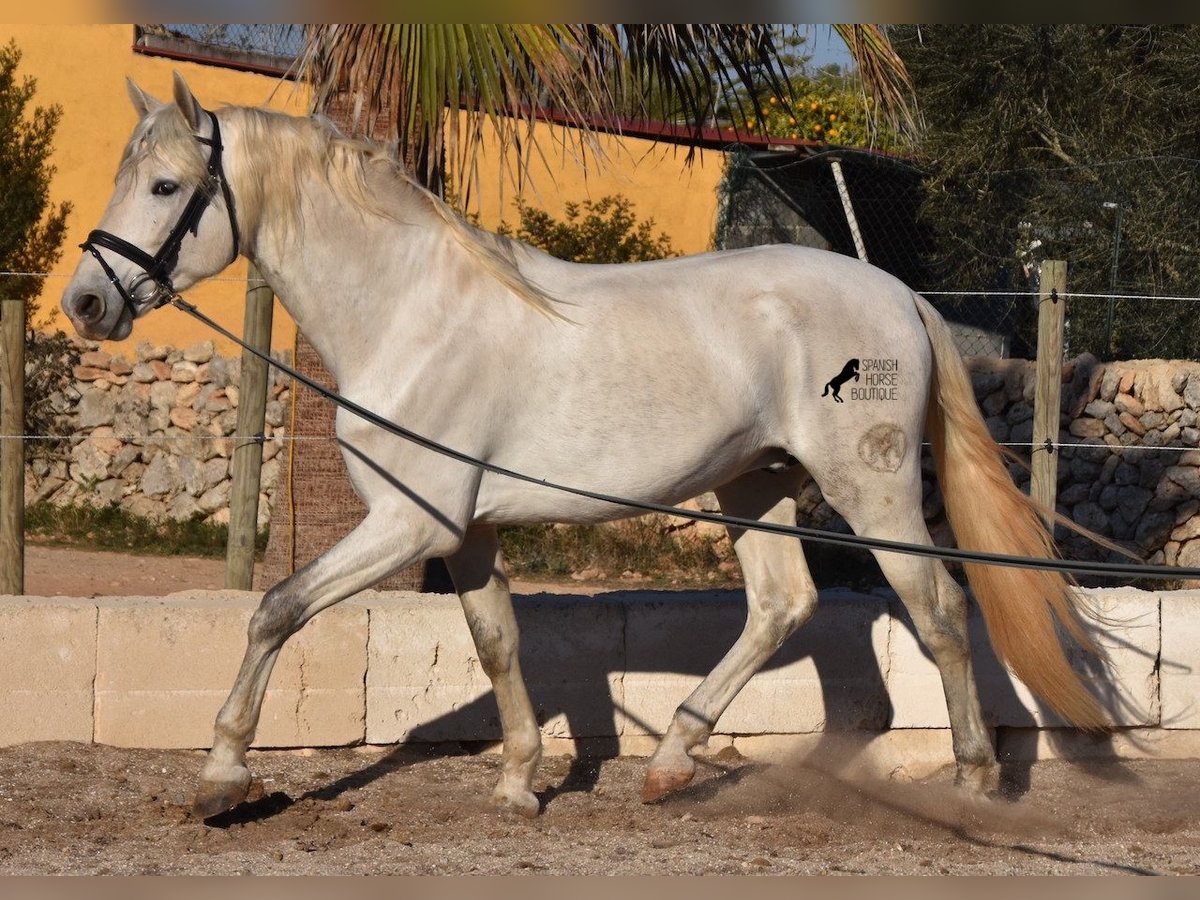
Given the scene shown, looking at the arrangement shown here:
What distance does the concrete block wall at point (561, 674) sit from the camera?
546 centimetres

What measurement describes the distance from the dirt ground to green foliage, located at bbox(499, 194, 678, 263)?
7.27 m

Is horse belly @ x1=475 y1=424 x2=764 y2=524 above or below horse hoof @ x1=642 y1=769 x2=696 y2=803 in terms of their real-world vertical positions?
above

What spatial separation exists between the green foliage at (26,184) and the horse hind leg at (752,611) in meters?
10.1

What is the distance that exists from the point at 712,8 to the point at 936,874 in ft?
10.5

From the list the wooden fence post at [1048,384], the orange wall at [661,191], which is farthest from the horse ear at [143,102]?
the orange wall at [661,191]

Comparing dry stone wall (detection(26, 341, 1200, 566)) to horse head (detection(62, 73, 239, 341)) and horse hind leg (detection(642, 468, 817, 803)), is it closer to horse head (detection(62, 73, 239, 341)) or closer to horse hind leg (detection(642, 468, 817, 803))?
horse hind leg (detection(642, 468, 817, 803))

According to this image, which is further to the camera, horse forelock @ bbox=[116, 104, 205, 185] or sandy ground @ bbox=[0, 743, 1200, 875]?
horse forelock @ bbox=[116, 104, 205, 185]

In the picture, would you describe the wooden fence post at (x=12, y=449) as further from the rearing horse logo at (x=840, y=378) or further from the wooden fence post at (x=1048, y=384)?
the wooden fence post at (x=1048, y=384)

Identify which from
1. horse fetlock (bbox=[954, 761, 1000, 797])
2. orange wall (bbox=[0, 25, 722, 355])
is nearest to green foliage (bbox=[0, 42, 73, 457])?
orange wall (bbox=[0, 25, 722, 355])

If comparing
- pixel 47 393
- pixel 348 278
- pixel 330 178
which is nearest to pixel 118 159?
pixel 47 393

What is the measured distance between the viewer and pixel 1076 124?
13.1 m

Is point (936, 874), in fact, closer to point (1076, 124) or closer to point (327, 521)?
point (327, 521)

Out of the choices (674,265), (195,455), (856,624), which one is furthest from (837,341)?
(195,455)

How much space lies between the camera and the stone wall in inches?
474
